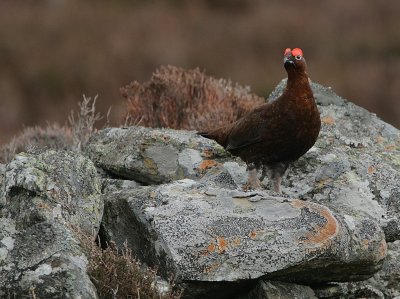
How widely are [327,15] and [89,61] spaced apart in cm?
692

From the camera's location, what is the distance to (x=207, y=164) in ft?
22.5

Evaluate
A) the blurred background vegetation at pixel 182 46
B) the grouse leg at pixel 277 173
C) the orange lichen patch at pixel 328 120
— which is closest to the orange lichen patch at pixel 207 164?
the grouse leg at pixel 277 173

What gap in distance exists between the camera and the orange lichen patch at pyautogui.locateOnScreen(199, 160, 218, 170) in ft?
22.3

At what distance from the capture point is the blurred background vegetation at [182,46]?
23.1 metres

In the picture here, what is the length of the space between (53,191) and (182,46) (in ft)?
67.9

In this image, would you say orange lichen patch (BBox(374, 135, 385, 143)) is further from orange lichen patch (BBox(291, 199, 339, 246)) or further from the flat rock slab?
orange lichen patch (BBox(291, 199, 339, 246))

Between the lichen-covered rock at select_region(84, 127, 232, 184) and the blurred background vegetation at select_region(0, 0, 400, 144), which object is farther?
the blurred background vegetation at select_region(0, 0, 400, 144)

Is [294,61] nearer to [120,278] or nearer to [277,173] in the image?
[277,173]

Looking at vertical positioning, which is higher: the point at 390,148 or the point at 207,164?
the point at 207,164

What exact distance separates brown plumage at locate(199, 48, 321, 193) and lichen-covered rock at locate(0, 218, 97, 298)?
176 centimetres

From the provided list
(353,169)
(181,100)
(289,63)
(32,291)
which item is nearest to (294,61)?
(289,63)

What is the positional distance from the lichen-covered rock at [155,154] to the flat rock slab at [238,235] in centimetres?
81

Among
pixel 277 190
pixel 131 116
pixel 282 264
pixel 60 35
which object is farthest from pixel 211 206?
pixel 60 35

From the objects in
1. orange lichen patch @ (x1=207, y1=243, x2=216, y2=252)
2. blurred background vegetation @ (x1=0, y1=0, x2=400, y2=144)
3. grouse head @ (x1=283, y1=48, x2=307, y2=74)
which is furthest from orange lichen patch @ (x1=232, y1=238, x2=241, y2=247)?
blurred background vegetation @ (x1=0, y1=0, x2=400, y2=144)
